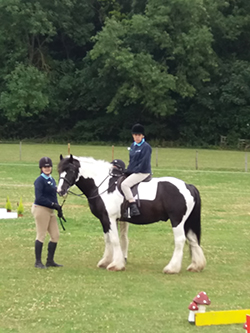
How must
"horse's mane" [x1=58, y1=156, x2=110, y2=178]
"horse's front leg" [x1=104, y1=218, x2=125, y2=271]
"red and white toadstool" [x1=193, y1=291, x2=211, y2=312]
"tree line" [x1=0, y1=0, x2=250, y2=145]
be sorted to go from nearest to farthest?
"red and white toadstool" [x1=193, y1=291, x2=211, y2=312]
"horse's front leg" [x1=104, y1=218, x2=125, y2=271]
"horse's mane" [x1=58, y1=156, x2=110, y2=178]
"tree line" [x1=0, y1=0, x2=250, y2=145]

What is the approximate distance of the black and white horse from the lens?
12375 millimetres

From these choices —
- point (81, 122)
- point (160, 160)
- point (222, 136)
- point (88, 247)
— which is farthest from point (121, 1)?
point (88, 247)

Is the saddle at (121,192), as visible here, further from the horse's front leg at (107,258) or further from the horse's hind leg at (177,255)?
the horse's hind leg at (177,255)

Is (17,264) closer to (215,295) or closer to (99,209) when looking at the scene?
(99,209)

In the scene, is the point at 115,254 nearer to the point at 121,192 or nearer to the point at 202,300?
the point at 121,192

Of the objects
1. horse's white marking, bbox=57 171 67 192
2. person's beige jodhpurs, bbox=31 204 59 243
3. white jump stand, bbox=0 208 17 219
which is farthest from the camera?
white jump stand, bbox=0 208 17 219

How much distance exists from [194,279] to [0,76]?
59.9m

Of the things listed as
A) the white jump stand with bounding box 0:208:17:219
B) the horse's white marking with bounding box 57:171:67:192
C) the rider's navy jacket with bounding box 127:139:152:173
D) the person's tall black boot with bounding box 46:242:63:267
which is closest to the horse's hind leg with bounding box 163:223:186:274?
the rider's navy jacket with bounding box 127:139:152:173

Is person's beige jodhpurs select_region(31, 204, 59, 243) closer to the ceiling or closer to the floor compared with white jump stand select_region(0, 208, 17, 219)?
closer to the ceiling

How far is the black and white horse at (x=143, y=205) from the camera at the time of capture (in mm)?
12375

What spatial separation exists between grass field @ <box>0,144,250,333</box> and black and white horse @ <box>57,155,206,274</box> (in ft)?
1.16

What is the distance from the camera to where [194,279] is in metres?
11.9

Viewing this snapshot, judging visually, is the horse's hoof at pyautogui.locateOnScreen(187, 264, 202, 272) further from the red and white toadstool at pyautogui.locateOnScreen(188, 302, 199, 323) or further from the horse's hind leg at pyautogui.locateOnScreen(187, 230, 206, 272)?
the red and white toadstool at pyautogui.locateOnScreen(188, 302, 199, 323)

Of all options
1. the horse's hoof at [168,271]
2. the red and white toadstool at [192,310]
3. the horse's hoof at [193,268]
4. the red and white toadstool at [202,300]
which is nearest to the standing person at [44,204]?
the horse's hoof at [168,271]
